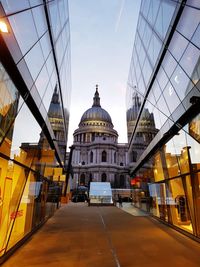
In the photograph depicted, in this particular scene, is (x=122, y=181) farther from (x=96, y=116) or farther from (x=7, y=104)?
(x=7, y=104)

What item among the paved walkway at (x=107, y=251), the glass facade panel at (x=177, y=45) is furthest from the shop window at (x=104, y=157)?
the paved walkway at (x=107, y=251)

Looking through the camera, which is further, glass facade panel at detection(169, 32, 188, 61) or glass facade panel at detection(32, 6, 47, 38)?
glass facade panel at detection(169, 32, 188, 61)

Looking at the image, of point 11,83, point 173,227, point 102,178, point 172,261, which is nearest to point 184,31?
point 11,83

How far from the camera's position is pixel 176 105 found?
11461 mm

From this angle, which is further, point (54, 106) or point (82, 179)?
point (82, 179)

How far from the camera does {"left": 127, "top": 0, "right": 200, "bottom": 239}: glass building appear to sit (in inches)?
361

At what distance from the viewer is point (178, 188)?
11977mm

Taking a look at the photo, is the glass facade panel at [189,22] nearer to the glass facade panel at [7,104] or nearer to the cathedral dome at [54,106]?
the glass facade panel at [7,104]

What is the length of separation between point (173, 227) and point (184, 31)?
10.8 m

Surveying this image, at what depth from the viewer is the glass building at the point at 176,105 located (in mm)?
9172

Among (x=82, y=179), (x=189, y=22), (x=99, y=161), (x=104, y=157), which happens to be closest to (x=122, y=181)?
(x=104, y=157)

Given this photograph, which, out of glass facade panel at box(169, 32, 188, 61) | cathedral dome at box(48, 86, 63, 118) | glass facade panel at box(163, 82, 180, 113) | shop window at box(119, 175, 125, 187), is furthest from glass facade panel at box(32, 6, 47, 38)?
shop window at box(119, 175, 125, 187)

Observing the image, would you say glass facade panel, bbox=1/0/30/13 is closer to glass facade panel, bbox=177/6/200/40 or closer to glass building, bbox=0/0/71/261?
glass building, bbox=0/0/71/261

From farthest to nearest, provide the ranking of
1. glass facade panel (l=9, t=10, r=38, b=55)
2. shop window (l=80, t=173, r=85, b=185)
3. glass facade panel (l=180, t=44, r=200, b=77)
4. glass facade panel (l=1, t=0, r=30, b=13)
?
shop window (l=80, t=173, r=85, b=185) → glass facade panel (l=180, t=44, r=200, b=77) → glass facade panel (l=9, t=10, r=38, b=55) → glass facade panel (l=1, t=0, r=30, b=13)
